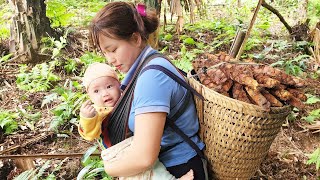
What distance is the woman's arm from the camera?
1.78 m

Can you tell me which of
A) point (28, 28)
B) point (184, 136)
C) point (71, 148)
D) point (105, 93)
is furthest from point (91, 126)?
point (28, 28)

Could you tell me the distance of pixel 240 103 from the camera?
1.84 m

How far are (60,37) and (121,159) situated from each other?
173 inches

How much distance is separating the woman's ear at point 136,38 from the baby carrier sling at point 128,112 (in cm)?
11

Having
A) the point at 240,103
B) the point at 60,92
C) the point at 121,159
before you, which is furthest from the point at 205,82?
the point at 60,92

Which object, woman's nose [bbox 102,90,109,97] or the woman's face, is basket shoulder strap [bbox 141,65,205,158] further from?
woman's nose [bbox 102,90,109,97]

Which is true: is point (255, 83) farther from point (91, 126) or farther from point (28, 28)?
point (28, 28)

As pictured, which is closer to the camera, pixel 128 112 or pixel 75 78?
pixel 128 112

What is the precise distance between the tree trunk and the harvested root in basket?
4.49m

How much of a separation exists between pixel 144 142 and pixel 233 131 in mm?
473

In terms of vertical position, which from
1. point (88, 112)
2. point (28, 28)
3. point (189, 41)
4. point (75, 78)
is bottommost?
point (75, 78)

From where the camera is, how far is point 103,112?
213 cm

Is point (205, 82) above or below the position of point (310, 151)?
above

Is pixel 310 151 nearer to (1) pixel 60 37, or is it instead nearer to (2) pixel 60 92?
(2) pixel 60 92
